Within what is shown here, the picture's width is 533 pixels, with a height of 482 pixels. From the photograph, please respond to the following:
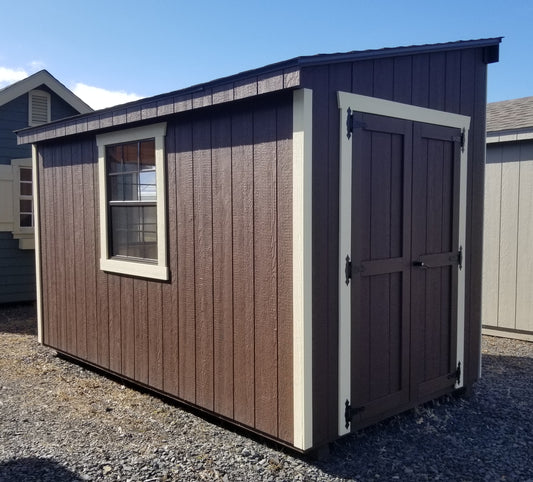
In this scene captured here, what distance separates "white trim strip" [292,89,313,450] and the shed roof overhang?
154 mm

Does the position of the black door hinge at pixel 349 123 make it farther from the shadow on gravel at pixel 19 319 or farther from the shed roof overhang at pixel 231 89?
the shadow on gravel at pixel 19 319

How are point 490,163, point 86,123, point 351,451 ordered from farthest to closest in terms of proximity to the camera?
point 490,163
point 86,123
point 351,451

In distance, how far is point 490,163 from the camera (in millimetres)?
6719

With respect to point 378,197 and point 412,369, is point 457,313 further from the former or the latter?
point 378,197

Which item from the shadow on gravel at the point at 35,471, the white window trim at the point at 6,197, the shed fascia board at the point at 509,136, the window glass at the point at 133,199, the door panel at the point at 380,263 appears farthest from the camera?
the white window trim at the point at 6,197

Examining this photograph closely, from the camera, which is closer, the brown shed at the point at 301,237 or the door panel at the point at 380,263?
the brown shed at the point at 301,237

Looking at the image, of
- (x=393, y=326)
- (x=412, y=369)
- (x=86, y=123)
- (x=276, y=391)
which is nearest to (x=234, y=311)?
(x=276, y=391)

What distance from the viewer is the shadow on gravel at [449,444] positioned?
3.33 m

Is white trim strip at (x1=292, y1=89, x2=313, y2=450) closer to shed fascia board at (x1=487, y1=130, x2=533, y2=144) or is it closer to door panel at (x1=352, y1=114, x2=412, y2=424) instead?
door panel at (x1=352, y1=114, x2=412, y2=424)

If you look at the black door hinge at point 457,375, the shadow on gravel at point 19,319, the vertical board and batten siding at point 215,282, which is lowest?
the shadow on gravel at point 19,319

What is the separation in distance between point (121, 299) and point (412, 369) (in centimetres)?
250

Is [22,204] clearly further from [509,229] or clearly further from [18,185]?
[509,229]

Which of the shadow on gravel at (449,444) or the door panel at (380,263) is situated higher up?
the door panel at (380,263)

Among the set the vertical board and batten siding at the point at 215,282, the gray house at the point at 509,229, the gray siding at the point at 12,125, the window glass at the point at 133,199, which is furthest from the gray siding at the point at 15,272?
the gray house at the point at 509,229
